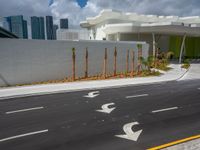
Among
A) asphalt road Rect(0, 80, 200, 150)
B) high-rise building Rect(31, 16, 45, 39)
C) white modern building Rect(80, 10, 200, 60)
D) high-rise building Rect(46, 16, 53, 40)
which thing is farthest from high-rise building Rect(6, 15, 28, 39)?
asphalt road Rect(0, 80, 200, 150)

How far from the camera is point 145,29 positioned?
28156 mm

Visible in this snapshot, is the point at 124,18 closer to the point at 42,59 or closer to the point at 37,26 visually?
the point at 42,59

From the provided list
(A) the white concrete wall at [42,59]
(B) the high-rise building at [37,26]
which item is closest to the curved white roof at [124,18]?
(A) the white concrete wall at [42,59]

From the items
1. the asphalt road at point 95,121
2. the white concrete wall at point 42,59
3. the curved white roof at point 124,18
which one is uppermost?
the curved white roof at point 124,18

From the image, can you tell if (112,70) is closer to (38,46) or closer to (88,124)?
(38,46)

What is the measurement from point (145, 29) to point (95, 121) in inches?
916

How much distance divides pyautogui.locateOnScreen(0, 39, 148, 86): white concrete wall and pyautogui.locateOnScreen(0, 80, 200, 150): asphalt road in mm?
4442

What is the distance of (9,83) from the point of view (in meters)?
14.8

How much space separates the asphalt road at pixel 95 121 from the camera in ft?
19.1

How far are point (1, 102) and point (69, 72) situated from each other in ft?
25.5

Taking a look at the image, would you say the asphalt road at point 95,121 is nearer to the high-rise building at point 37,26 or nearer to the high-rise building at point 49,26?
the high-rise building at point 37,26

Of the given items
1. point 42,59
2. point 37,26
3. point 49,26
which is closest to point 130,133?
point 42,59

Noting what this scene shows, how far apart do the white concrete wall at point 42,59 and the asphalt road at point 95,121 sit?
4442 millimetres

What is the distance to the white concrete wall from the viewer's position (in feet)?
47.7
